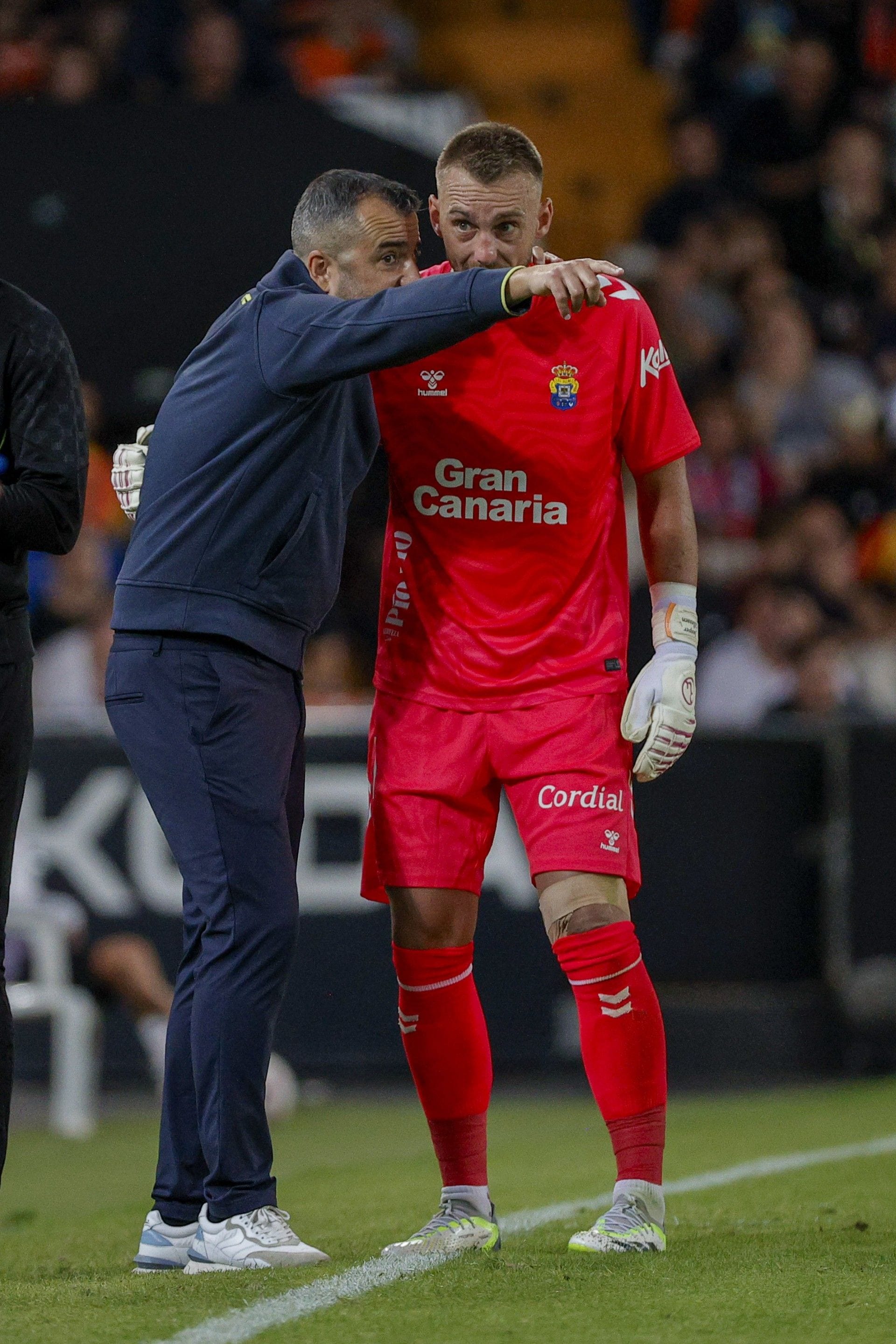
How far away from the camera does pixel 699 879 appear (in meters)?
9.02

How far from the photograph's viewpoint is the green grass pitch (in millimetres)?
3512

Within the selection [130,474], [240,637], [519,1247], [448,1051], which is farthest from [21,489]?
[519,1247]

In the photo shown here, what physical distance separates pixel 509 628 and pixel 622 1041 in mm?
934

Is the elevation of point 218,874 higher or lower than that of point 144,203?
lower

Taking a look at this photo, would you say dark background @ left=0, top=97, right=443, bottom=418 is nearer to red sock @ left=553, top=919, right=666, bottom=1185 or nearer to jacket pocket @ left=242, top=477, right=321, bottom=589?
jacket pocket @ left=242, top=477, right=321, bottom=589

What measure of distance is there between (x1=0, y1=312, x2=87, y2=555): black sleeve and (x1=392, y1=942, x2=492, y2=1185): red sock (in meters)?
1.26

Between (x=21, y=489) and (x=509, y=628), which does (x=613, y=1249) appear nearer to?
(x=509, y=628)

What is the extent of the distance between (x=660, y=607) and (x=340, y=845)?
14.4 feet

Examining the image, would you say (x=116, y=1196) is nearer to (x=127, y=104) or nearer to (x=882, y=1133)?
(x=882, y=1133)

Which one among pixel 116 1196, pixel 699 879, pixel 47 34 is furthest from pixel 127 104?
pixel 116 1196

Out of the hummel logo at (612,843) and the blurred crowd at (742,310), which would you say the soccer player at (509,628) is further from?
the blurred crowd at (742,310)

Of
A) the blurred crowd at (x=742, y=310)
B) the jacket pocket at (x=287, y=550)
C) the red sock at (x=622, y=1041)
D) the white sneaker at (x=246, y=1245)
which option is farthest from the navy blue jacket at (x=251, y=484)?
the blurred crowd at (x=742, y=310)

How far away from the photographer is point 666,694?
14.5 ft

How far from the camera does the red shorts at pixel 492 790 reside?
4.42 metres
